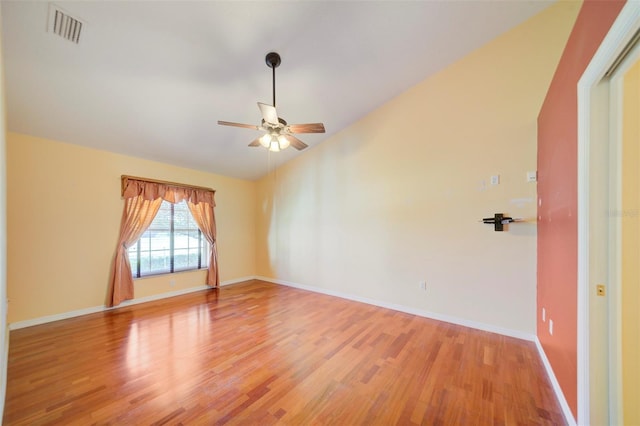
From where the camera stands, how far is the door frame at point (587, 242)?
4.09 ft

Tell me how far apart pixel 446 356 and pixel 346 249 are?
228cm

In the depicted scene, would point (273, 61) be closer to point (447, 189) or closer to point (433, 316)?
point (447, 189)

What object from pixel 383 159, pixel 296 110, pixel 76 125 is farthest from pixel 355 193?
pixel 76 125

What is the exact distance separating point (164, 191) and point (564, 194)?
5.45 m

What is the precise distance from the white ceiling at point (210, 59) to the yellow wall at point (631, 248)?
2.01m

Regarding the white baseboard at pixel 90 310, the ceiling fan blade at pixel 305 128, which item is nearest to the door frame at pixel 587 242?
the ceiling fan blade at pixel 305 128

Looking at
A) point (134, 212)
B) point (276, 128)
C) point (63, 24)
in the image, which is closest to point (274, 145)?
point (276, 128)

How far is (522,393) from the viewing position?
193 cm

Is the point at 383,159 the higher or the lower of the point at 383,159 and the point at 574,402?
the higher

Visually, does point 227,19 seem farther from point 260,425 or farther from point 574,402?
point 574,402

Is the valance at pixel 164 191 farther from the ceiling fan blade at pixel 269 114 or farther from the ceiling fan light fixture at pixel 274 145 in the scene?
the ceiling fan blade at pixel 269 114

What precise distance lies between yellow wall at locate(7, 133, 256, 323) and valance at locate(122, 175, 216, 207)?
0.52ft

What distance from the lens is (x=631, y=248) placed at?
Answer: 1.20 m

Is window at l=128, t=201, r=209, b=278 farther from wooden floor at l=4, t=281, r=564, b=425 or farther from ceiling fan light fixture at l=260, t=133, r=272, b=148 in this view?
ceiling fan light fixture at l=260, t=133, r=272, b=148
